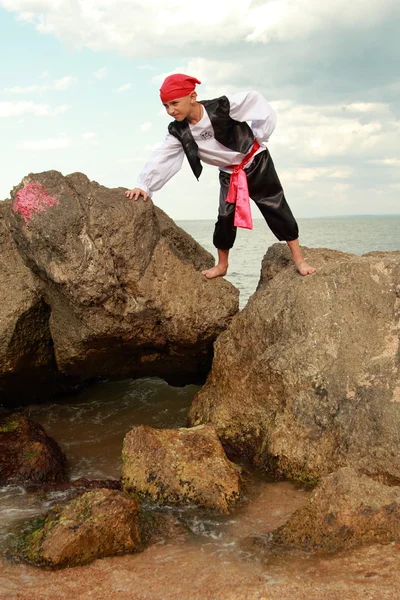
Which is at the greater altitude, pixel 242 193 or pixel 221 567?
pixel 242 193

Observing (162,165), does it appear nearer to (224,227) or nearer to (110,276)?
(224,227)

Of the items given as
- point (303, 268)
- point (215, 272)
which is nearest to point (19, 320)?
point (215, 272)

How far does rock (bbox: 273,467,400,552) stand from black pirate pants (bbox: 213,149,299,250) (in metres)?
2.33

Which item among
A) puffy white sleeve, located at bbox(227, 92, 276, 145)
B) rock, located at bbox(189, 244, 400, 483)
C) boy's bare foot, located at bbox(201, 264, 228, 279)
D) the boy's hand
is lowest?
rock, located at bbox(189, 244, 400, 483)

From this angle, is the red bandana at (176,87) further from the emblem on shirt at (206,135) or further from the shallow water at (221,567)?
the shallow water at (221,567)

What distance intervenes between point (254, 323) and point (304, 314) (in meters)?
0.44

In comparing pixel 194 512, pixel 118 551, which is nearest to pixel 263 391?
pixel 194 512

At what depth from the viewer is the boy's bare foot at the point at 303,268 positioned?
493cm

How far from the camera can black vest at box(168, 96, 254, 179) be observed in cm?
505

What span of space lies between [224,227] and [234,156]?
63 centimetres

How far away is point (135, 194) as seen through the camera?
4.97 metres

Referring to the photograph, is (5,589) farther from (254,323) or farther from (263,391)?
(254,323)

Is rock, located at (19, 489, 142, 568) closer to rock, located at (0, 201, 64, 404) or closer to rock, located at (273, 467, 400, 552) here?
rock, located at (273, 467, 400, 552)

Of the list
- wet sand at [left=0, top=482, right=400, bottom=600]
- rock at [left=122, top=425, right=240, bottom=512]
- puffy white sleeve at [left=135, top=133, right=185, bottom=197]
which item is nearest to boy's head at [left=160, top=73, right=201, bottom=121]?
puffy white sleeve at [left=135, top=133, right=185, bottom=197]
